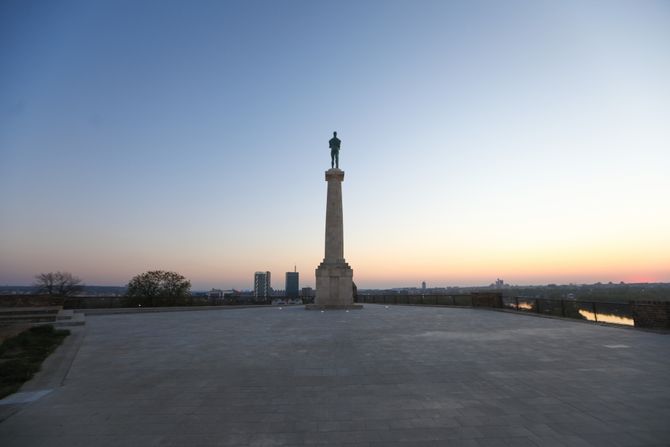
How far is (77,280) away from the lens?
50.9 metres

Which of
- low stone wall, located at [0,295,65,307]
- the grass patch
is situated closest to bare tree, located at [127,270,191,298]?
low stone wall, located at [0,295,65,307]

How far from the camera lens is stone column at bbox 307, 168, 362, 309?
1110 inches

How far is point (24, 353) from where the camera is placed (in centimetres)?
978

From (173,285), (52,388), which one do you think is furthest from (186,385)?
(173,285)

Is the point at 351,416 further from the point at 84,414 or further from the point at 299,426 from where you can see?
the point at 84,414

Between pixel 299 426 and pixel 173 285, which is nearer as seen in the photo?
pixel 299 426

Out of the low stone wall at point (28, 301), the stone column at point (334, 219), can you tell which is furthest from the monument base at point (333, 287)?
the low stone wall at point (28, 301)

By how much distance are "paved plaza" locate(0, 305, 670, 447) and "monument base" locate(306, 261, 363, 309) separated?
16.5 metres

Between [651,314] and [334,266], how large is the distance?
64.8 feet

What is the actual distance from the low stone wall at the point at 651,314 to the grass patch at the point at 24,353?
63.4 ft

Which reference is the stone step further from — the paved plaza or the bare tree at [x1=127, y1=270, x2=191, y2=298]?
the bare tree at [x1=127, y1=270, x2=191, y2=298]

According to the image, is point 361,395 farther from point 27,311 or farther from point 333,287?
point 333,287

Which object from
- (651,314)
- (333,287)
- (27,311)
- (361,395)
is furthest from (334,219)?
(361,395)

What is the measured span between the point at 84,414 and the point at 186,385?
1.79 m
